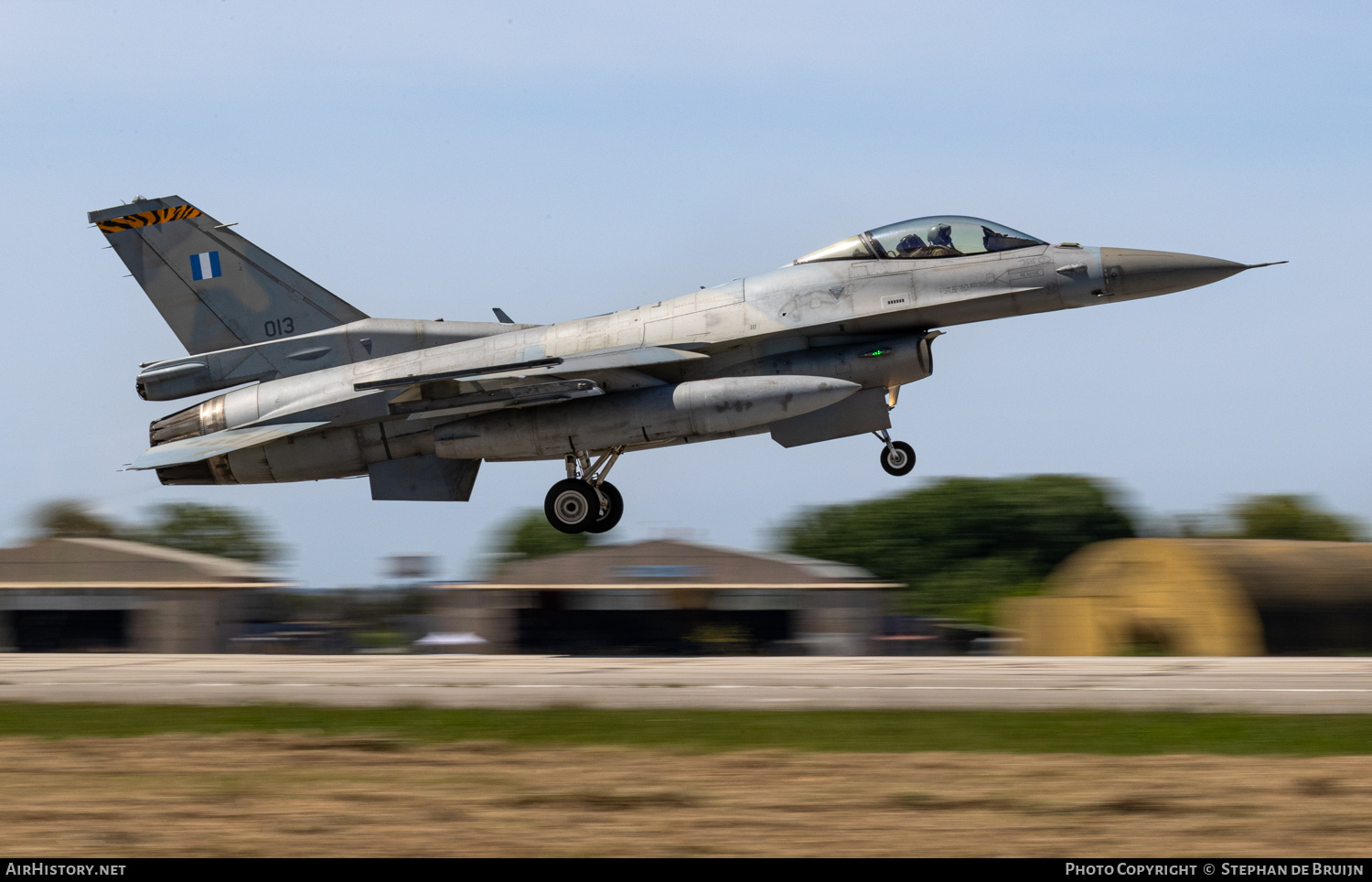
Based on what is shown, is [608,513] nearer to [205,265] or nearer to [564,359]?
[564,359]

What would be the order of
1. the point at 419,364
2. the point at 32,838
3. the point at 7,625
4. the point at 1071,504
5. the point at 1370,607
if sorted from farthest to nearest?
the point at 1071,504
the point at 7,625
the point at 1370,607
the point at 419,364
the point at 32,838

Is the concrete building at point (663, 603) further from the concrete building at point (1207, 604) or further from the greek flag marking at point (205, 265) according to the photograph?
the greek flag marking at point (205, 265)

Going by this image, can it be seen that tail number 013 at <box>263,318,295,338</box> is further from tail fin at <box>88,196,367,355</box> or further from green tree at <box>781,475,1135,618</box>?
green tree at <box>781,475,1135,618</box>

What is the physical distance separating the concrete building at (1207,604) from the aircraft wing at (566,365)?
45.4 ft

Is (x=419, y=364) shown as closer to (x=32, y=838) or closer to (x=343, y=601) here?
(x=32, y=838)

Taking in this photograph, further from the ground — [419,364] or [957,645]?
[419,364]

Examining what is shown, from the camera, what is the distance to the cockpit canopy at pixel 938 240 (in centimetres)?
1911

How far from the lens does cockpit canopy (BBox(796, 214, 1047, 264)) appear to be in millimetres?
19109

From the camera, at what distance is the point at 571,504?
20781mm

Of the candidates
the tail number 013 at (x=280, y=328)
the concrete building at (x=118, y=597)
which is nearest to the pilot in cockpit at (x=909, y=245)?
the tail number 013 at (x=280, y=328)

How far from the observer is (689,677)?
64.2 feet

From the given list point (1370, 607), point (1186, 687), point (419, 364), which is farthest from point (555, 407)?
point (1370, 607)

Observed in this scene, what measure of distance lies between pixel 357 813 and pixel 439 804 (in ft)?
2.03

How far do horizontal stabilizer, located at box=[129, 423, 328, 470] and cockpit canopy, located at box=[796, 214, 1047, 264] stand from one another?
832cm
